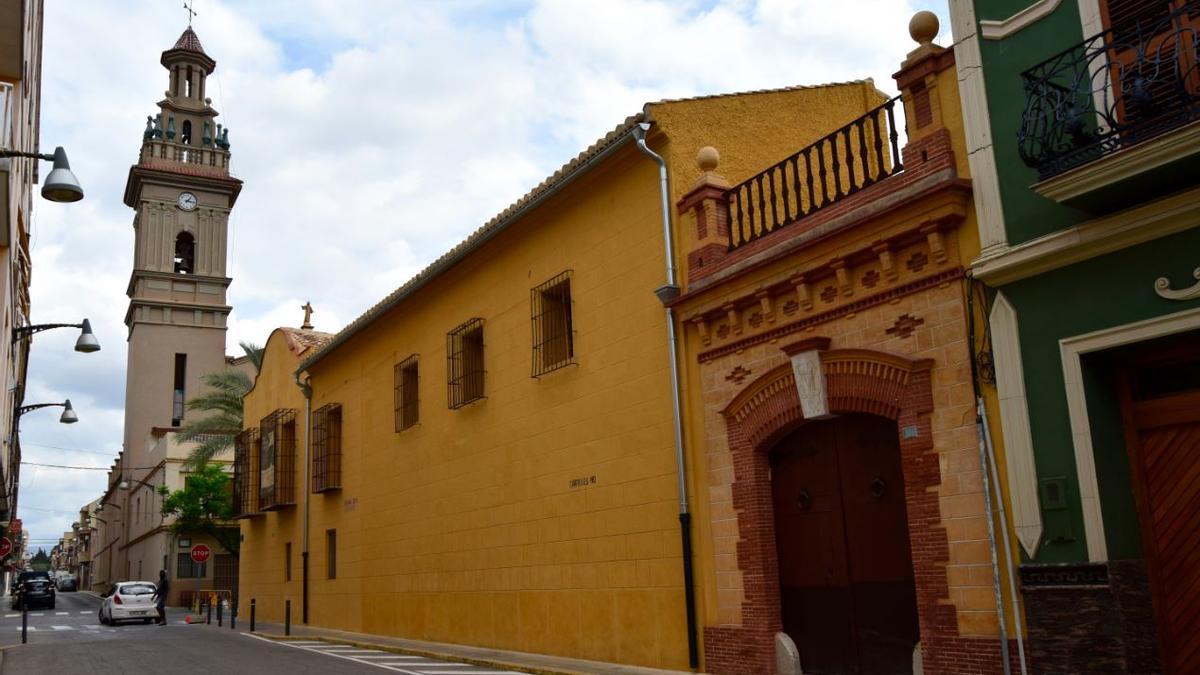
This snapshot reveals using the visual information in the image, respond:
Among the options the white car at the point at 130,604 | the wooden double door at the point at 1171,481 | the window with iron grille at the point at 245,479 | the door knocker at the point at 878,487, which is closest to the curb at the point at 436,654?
the door knocker at the point at 878,487

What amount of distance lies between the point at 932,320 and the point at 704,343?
332 centimetres

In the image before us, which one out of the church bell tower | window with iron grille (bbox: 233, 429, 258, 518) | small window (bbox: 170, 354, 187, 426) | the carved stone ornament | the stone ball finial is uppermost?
the church bell tower

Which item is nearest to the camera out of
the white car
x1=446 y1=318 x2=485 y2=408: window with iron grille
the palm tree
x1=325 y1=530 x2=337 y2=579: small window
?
x1=446 y1=318 x2=485 y2=408: window with iron grille

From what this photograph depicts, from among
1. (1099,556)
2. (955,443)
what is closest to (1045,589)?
(1099,556)

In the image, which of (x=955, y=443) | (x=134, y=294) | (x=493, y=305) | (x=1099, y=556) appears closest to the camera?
(x=1099, y=556)

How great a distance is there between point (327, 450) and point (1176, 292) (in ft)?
64.2

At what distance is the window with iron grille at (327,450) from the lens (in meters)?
22.8

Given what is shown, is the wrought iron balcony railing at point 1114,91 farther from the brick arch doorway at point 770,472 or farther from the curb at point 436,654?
the curb at point 436,654

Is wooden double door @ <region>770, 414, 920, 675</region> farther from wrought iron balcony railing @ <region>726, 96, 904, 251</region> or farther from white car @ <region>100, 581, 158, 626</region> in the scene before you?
white car @ <region>100, 581, 158, 626</region>

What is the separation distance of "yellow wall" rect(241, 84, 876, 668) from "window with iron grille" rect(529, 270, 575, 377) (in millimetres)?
245

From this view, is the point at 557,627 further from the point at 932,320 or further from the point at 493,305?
the point at 932,320

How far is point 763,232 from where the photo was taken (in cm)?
1110

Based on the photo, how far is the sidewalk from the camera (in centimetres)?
1202

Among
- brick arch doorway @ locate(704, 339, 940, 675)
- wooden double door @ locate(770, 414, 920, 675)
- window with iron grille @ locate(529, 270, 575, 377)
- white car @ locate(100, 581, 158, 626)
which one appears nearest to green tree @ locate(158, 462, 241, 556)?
white car @ locate(100, 581, 158, 626)
